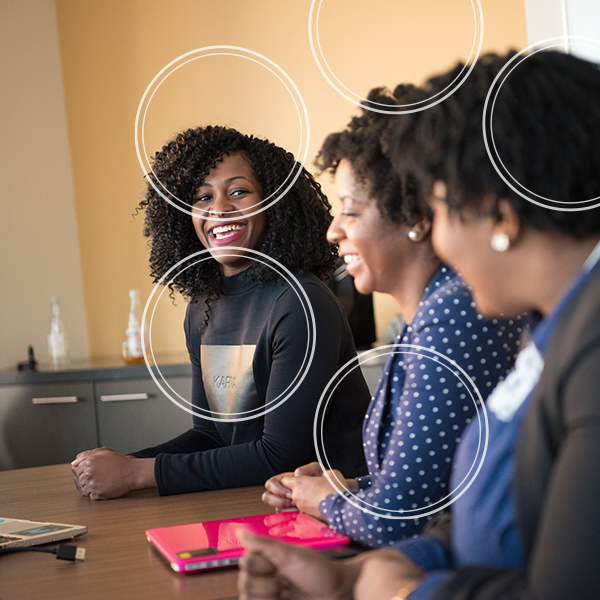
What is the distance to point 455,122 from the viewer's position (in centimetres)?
61

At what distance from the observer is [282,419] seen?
1.35 metres

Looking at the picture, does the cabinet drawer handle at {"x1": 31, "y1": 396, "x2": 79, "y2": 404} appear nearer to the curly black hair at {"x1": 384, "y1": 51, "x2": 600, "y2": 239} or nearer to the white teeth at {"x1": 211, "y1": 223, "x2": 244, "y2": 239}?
the white teeth at {"x1": 211, "y1": 223, "x2": 244, "y2": 239}

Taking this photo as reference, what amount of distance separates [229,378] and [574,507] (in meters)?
1.14

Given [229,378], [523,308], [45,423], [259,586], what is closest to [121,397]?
[45,423]

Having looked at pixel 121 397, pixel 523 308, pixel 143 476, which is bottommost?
pixel 121 397

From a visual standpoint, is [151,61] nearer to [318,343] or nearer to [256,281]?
[256,281]

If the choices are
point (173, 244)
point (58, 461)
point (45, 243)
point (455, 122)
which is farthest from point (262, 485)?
point (45, 243)

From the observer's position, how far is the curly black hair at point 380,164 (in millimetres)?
999

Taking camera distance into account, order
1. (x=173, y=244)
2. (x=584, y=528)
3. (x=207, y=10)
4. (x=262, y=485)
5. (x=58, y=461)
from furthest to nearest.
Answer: (x=207, y=10) → (x=58, y=461) → (x=173, y=244) → (x=262, y=485) → (x=584, y=528)

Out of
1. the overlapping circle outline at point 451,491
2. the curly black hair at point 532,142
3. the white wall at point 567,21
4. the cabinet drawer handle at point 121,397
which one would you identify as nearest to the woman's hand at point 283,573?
the overlapping circle outline at point 451,491

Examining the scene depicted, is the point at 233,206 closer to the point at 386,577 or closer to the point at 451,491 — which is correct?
the point at 451,491

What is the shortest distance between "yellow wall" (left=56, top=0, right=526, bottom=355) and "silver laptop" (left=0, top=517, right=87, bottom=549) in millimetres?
2030

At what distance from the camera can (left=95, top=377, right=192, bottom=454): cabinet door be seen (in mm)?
2736

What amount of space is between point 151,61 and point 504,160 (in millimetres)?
3013
